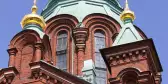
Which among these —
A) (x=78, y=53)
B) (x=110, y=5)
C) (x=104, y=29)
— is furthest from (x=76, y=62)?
(x=110, y=5)

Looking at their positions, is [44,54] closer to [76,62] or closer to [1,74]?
[1,74]

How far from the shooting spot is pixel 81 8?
3394 cm

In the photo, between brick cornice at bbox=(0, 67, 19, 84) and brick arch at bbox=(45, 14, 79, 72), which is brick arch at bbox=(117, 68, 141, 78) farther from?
brick arch at bbox=(45, 14, 79, 72)

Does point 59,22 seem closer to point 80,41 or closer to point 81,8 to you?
point 81,8

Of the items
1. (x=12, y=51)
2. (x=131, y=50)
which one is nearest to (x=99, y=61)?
(x=12, y=51)

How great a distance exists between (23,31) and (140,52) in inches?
202

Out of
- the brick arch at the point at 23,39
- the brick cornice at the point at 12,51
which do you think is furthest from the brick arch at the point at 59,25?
the brick cornice at the point at 12,51

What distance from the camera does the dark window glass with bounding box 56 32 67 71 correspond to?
31.8 m

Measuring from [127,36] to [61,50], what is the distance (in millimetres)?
9529

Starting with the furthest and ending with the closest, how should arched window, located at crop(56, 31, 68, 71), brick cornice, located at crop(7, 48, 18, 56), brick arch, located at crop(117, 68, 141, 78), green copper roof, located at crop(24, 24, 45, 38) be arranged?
arched window, located at crop(56, 31, 68, 71), green copper roof, located at crop(24, 24, 45, 38), brick cornice, located at crop(7, 48, 18, 56), brick arch, located at crop(117, 68, 141, 78)

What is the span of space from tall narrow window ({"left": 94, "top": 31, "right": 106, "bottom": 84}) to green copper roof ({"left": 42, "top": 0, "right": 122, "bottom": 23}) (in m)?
1.38

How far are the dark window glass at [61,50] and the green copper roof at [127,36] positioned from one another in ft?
26.6

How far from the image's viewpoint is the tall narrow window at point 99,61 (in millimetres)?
30816

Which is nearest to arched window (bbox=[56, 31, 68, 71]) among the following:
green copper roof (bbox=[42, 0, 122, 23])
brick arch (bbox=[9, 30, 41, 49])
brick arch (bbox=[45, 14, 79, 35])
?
brick arch (bbox=[45, 14, 79, 35])
